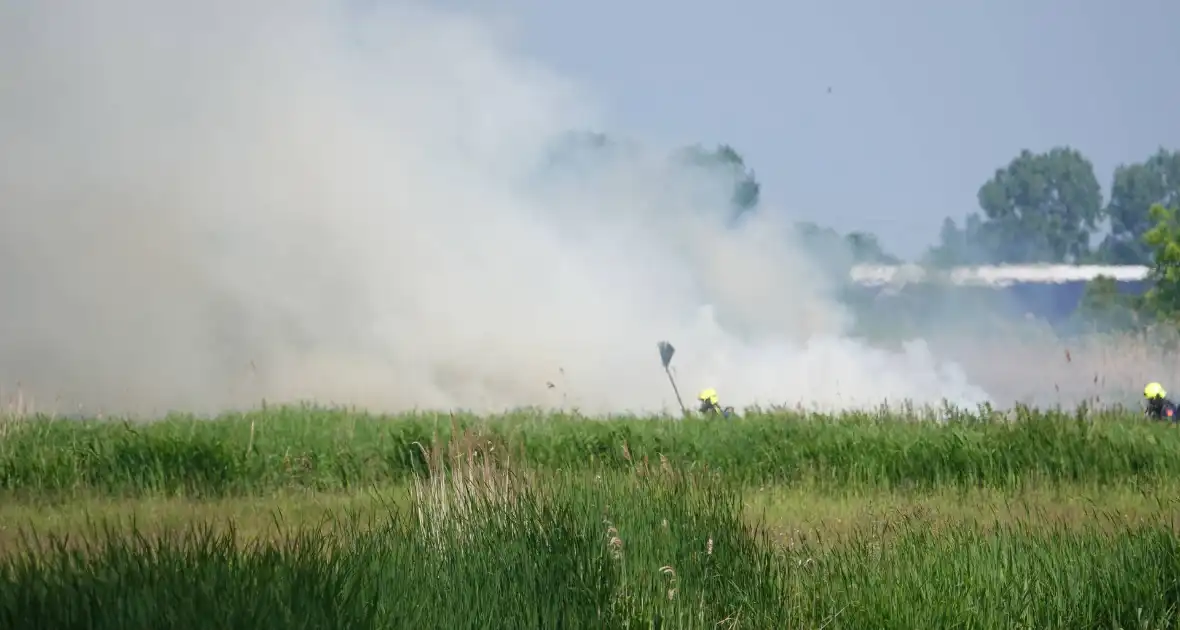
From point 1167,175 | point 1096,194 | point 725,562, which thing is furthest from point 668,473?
point 1167,175

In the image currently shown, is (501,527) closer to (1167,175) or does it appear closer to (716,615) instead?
(716,615)

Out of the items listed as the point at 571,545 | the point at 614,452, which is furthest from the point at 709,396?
the point at 571,545

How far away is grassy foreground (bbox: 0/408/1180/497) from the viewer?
11.6 m

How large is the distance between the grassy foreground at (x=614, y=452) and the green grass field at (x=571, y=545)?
4 cm

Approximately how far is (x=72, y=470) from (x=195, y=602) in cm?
702

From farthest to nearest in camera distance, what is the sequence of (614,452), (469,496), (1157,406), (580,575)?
(1157,406), (614,452), (469,496), (580,575)

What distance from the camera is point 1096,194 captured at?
38.7m

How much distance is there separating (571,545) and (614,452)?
6404mm

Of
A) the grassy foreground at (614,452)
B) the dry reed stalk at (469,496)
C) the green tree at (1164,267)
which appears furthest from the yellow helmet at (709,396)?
the green tree at (1164,267)

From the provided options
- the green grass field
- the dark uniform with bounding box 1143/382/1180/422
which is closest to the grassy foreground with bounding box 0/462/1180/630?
the green grass field

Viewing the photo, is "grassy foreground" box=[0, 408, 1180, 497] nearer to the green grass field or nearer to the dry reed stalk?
the green grass field

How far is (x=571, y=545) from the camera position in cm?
640

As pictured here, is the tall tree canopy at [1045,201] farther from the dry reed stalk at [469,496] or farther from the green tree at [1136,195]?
the dry reed stalk at [469,496]

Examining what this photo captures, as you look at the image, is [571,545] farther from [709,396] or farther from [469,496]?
[709,396]
